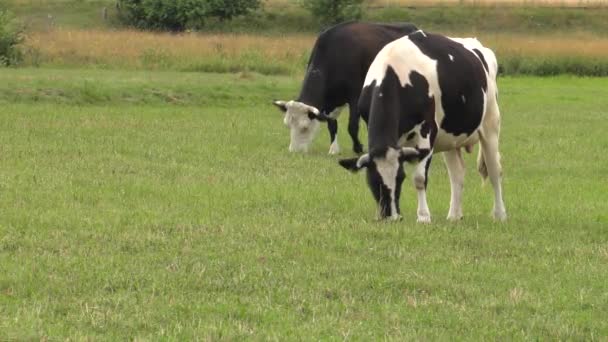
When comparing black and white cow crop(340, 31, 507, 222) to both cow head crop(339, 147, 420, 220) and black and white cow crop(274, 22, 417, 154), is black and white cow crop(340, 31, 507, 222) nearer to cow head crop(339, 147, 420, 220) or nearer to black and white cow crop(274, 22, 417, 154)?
cow head crop(339, 147, 420, 220)

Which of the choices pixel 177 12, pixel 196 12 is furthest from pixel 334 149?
pixel 177 12

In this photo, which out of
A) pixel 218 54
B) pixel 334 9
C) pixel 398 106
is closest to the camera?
pixel 398 106

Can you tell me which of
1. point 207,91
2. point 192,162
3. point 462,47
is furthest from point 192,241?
point 207,91

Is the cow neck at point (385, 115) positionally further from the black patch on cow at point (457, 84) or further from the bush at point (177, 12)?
the bush at point (177, 12)

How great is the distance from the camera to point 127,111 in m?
24.9

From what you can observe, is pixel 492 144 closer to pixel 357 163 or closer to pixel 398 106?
pixel 398 106

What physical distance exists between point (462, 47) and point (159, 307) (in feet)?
20.8

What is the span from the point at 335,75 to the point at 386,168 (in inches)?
307

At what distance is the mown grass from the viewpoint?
39.0 m

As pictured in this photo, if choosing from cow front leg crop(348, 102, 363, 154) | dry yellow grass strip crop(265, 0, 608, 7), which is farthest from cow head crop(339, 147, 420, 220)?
dry yellow grass strip crop(265, 0, 608, 7)

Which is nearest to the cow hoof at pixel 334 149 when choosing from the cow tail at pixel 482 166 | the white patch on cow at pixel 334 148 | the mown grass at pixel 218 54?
the white patch on cow at pixel 334 148

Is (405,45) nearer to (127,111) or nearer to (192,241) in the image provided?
(192,241)

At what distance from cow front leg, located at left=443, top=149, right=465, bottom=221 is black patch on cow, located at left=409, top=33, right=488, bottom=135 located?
2.21ft

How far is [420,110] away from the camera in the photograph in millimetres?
11867
